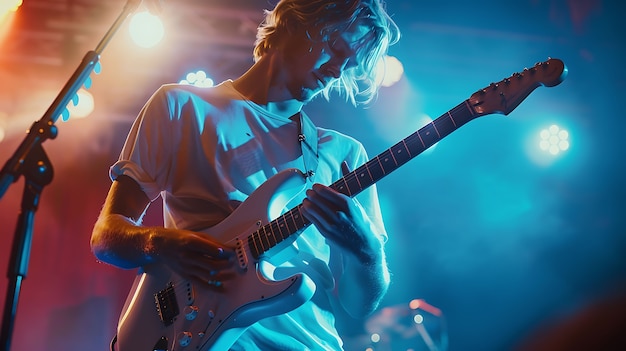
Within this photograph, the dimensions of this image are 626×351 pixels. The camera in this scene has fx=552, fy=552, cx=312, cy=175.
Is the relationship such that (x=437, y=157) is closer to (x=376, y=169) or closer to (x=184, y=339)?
(x=376, y=169)

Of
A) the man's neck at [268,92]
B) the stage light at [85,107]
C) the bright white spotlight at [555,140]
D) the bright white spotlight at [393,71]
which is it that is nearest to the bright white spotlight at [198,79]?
the stage light at [85,107]

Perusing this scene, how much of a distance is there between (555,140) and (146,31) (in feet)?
15.2

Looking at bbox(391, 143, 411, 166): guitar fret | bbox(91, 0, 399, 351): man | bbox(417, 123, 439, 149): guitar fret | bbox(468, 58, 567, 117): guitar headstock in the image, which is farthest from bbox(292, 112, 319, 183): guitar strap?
bbox(468, 58, 567, 117): guitar headstock

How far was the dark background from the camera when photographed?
569cm

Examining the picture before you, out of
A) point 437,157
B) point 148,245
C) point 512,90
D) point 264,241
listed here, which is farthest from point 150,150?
point 437,157

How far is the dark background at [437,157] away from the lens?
18.7 ft

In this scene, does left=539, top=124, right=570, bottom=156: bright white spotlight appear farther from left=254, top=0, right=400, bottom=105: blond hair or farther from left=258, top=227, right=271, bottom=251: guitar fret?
left=258, top=227, right=271, bottom=251: guitar fret

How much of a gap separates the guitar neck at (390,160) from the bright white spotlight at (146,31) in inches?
158

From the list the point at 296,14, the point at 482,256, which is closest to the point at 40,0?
the point at 296,14

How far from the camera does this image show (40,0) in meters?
5.77

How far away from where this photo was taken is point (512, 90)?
2.21 m

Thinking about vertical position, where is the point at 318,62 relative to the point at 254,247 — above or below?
above

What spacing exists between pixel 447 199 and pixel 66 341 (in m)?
4.53

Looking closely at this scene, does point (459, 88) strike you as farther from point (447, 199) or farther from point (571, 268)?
point (571, 268)
